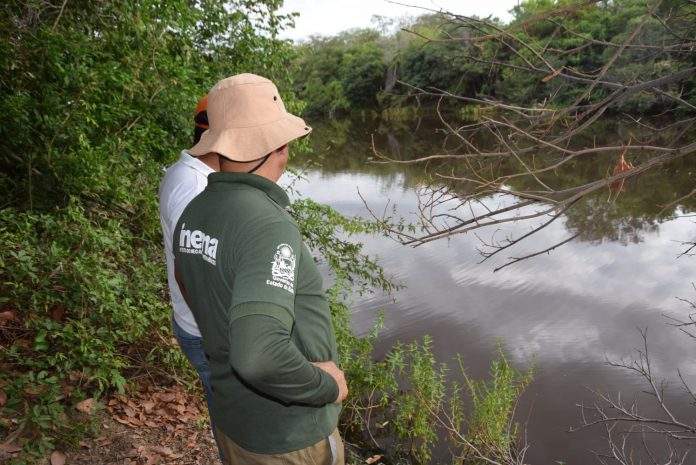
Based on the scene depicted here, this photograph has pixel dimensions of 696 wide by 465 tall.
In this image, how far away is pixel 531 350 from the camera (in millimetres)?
7371

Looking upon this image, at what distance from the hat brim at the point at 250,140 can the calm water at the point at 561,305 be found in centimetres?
319

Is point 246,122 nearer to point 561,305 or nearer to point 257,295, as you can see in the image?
point 257,295

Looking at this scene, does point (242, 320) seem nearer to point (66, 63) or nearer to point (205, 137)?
point (205, 137)

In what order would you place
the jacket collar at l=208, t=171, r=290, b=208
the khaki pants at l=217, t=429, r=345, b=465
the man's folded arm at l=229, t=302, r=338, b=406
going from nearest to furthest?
the man's folded arm at l=229, t=302, r=338, b=406, the jacket collar at l=208, t=171, r=290, b=208, the khaki pants at l=217, t=429, r=345, b=465

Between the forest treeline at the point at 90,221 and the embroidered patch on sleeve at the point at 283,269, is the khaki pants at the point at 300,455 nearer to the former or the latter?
the embroidered patch on sleeve at the point at 283,269

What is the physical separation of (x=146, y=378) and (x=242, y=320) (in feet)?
9.91

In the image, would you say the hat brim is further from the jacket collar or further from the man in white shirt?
the man in white shirt

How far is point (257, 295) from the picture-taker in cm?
116

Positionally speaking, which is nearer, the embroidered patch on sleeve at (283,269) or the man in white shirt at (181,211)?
the embroidered patch on sleeve at (283,269)

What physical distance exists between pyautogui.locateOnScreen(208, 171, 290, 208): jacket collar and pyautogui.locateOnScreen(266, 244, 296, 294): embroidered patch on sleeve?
0.20 meters

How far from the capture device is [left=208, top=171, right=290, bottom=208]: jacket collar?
4.33 ft

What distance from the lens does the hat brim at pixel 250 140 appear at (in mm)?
1357

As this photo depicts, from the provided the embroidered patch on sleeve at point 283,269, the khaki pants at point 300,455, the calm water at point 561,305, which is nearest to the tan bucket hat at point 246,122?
the embroidered patch on sleeve at point 283,269

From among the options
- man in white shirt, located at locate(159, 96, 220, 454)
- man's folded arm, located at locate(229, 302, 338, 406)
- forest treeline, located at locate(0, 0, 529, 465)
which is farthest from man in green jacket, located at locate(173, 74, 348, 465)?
forest treeline, located at locate(0, 0, 529, 465)
